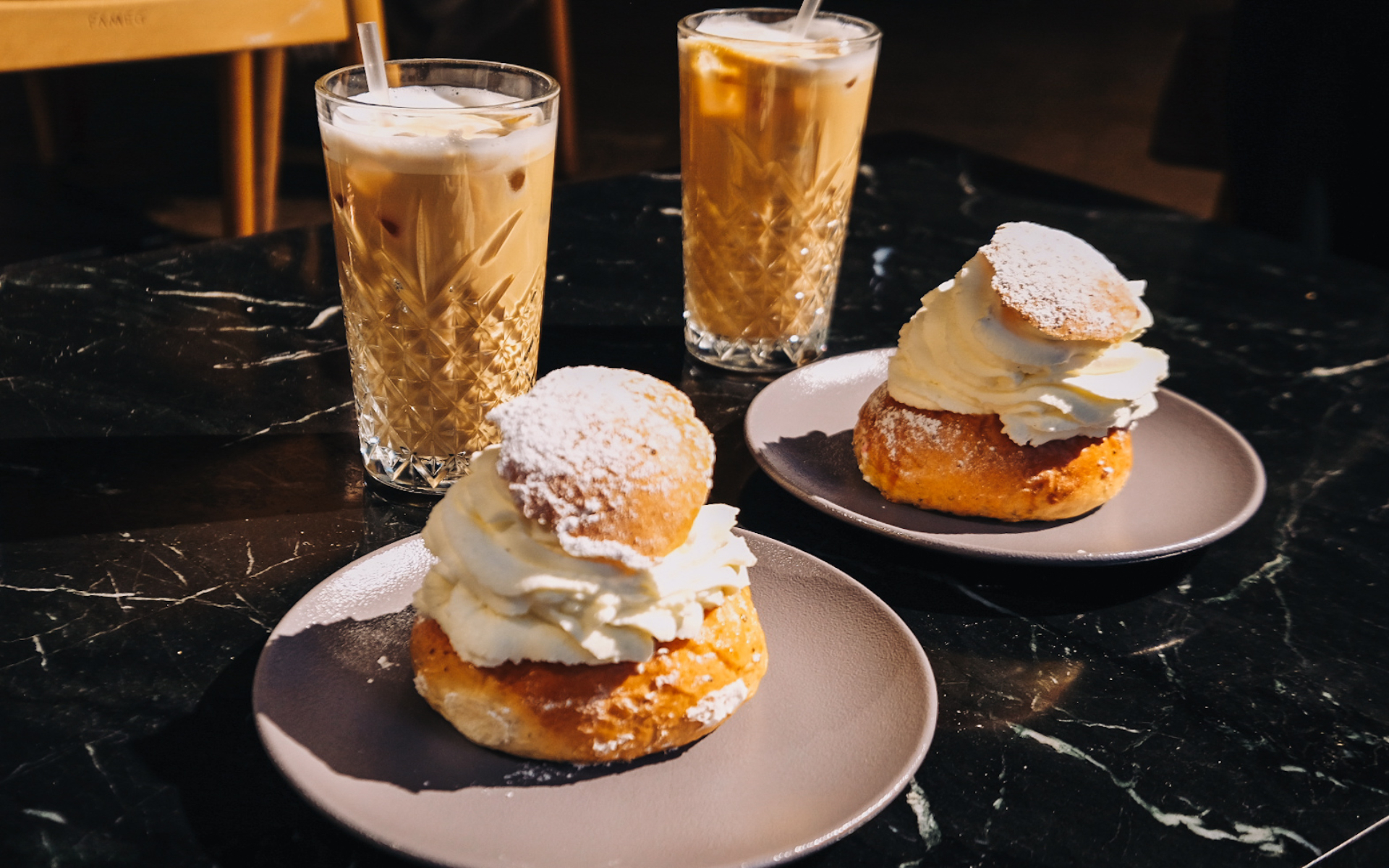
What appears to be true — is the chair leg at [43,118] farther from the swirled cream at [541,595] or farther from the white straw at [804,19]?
the swirled cream at [541,595]

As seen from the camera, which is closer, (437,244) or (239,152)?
(437,244)

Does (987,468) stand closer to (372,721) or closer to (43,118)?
(372,721)

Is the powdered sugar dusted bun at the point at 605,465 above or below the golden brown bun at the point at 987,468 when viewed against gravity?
above

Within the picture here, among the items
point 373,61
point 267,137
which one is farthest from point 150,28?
point 373,61

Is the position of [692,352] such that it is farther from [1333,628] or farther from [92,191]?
[92,191]

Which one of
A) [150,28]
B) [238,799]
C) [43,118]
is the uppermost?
[150,28]

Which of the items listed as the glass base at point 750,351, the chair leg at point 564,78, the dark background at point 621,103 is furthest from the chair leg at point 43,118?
the glass base at point 750,351

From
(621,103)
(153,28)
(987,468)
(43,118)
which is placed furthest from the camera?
(621,103)
